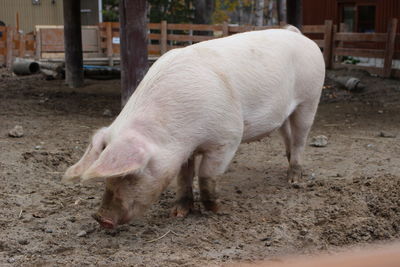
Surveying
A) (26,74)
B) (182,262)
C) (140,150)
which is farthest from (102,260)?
(26,74)

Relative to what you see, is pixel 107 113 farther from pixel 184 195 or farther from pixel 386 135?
pixel 184 195

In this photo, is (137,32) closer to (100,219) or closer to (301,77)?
(301,77)

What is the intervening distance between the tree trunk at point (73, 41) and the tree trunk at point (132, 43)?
3.76 metres

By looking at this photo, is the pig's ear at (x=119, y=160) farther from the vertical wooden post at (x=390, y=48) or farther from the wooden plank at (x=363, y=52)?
the wooden plank at (x=363, y=52)

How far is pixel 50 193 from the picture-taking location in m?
4.31

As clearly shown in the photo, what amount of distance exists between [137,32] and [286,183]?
9.94ft

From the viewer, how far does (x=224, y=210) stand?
13.0 feet

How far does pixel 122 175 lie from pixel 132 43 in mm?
4128

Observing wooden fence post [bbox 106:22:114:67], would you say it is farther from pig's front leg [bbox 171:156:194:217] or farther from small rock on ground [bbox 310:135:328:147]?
pig's front leg [bbox 171:156:194:217]

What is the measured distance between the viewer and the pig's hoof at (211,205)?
3.81 metres

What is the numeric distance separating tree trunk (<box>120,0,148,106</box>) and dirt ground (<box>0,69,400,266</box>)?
2.67 ft

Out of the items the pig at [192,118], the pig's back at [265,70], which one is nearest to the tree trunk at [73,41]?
the pig's back at [265,70]

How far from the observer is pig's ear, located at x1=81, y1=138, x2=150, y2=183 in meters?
2.86

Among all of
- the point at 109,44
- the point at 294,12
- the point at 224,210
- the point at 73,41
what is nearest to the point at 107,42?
the point at 109,44
